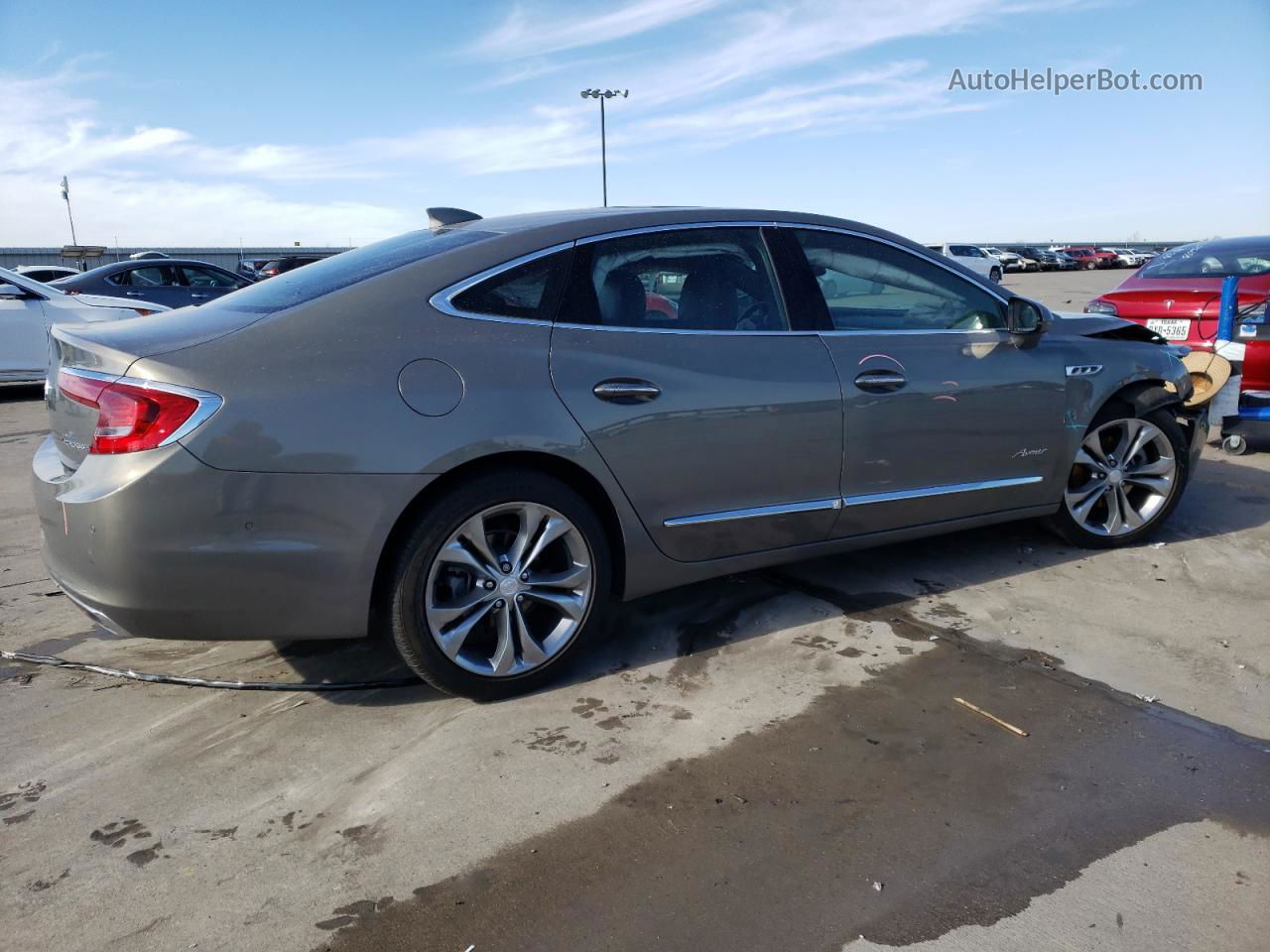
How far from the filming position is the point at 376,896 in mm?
2297

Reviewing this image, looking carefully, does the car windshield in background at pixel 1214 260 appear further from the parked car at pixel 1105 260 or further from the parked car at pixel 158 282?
the parked car at pixel 1105 260

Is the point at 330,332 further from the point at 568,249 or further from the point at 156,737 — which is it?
the point at 156,737

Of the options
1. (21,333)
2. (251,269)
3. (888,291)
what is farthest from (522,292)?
(251,269)

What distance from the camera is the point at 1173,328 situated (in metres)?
7.27

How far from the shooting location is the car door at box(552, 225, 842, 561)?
3.30m

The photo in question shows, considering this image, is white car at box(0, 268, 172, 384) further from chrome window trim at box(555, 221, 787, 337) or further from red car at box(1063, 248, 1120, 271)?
red car at box(1063, 248, 1120, 271)

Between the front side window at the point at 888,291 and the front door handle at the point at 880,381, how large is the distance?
0.21 metres

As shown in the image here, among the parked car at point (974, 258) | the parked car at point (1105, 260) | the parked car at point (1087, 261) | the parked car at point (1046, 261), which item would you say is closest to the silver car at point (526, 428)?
the parked car at point (974, 258)

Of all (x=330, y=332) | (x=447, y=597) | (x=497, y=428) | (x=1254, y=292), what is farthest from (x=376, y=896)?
(x=1254, y=292)

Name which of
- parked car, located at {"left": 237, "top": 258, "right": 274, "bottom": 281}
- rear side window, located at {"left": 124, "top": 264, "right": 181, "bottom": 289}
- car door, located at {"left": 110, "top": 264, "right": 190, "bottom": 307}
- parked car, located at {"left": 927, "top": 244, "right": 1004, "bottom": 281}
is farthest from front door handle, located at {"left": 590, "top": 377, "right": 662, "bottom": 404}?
parked car, located at {"left": 927, "top": 244, "right": 1004, "bottom": 281}

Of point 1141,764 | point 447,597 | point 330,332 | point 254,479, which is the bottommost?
point 1141,764

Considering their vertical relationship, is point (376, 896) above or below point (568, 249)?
below

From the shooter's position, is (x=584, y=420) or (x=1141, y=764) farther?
(x=584, y=420)

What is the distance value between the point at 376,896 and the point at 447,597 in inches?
41.2
